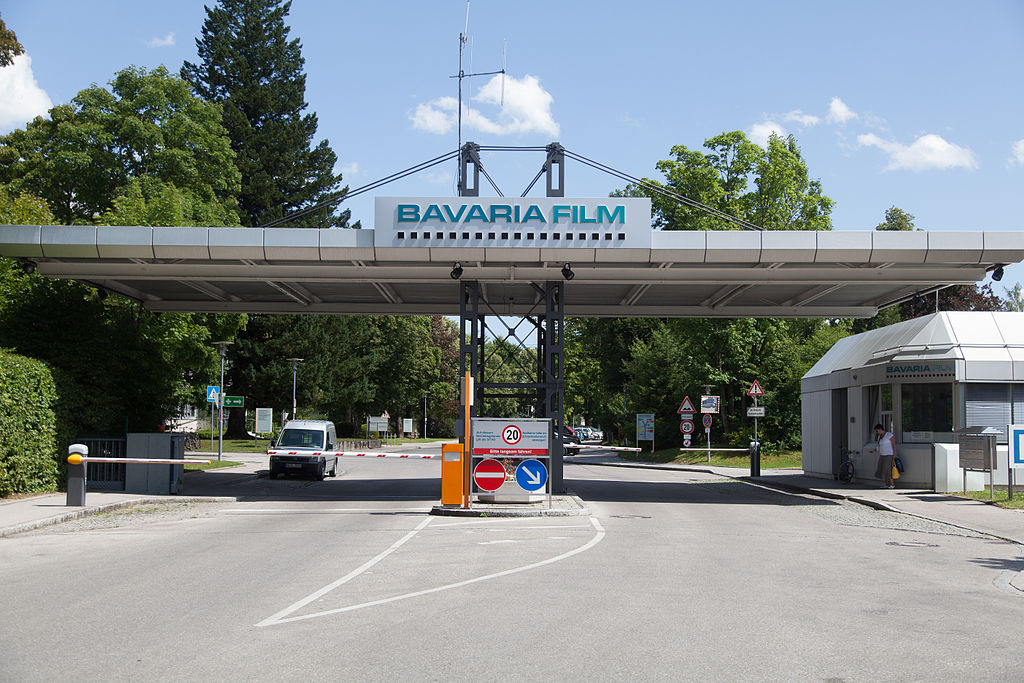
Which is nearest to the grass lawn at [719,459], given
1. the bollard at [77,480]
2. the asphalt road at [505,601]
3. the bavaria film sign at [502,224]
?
the bavaria film sign at [502,224]

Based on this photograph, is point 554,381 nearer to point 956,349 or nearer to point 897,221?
point 956,349

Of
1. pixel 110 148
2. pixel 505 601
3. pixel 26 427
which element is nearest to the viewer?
pixel 505 601

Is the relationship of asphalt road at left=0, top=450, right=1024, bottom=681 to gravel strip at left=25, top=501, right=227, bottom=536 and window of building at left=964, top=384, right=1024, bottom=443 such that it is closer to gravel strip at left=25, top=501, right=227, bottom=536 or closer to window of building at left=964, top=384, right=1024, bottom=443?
gravel strip at left=25, top=501, right=227, bottom=536

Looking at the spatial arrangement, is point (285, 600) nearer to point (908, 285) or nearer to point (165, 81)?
point (908, 285)

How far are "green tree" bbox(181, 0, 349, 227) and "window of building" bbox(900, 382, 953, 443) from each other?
42130mm

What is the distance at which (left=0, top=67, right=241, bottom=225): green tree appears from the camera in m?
41.8

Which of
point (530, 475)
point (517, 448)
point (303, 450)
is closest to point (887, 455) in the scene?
point (530, 475)

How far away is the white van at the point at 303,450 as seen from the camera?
30.7 m

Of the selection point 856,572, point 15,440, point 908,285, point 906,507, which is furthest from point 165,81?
point 856,572

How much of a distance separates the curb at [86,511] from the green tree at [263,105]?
37.7 m

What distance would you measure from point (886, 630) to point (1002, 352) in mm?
18288

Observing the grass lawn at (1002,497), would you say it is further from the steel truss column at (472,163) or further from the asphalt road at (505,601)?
the steel truss column at (472,163)

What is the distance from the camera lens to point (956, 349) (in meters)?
23.7

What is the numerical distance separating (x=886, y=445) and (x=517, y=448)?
1083 centimetres
